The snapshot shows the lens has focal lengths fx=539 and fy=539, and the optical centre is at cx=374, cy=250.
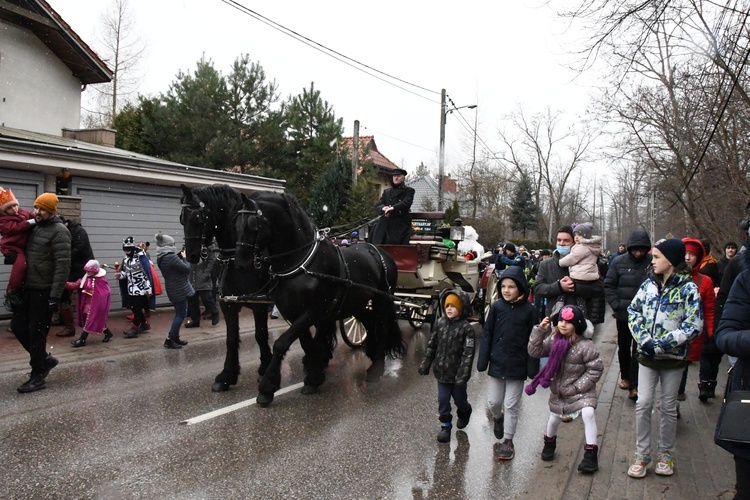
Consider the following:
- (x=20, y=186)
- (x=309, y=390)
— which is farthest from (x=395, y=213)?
(x=20, y=186)

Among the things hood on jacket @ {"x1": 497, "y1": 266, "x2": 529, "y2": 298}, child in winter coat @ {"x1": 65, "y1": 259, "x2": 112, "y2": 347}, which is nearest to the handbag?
hood on jacket @ {"x1": 497, "y1": 266, "x2": 529, "y2": 298}

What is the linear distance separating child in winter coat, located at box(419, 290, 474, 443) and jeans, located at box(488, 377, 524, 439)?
0.27 m

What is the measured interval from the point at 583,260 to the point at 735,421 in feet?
11.7

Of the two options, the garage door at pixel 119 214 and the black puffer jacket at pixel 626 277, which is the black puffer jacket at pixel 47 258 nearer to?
the garage door at pixel 119 214

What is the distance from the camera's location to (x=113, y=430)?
477 cm

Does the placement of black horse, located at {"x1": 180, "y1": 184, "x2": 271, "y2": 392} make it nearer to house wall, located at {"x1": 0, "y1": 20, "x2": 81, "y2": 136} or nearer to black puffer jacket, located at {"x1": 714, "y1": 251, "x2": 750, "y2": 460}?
black puffer jacket, located at {"x1": 714, "y1": 251, "x2": 750, "y2": 460}

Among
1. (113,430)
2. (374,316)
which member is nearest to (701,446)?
(374,316)

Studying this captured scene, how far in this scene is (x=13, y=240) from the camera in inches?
224

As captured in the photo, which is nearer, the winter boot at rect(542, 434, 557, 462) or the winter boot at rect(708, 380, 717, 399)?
the winter boot at rect(542, 434, 557, 462)

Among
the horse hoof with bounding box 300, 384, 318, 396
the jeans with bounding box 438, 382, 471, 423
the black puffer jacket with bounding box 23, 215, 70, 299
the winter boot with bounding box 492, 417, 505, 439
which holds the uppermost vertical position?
the black puffer jacket with bounding box 23, 215, 70, 299

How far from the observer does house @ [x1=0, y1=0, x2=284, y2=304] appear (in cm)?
981

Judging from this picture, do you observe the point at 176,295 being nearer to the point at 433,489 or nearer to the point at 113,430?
the point at 113,430

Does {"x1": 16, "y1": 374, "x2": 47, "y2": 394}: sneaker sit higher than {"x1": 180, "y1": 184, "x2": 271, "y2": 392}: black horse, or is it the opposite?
{"x1": 180, "y1": 184, "x2": 271, "y2": 392}: black horse

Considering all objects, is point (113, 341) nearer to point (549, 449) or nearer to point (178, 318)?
point (178, 318)
